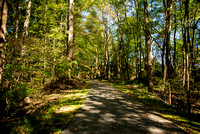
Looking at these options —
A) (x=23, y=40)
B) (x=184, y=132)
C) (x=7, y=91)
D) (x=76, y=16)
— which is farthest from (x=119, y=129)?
(x=76, y=16)

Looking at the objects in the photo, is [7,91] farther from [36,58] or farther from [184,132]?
[184,132]

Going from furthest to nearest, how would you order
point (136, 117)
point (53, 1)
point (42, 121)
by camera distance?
point (53, 1) → point (136, 117) → point (42, 121)

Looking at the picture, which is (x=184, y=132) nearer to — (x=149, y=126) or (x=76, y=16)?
(x=149, y=126)

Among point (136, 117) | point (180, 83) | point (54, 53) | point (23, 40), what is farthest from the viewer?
point (180, 83)

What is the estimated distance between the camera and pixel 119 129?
3.10 metres

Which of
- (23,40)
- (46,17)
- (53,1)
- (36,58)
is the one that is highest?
(53,1)

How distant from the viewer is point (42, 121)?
3309 mm

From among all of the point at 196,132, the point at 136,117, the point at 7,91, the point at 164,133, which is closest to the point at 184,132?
the point at 196,132

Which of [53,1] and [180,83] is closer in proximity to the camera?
[180,83]

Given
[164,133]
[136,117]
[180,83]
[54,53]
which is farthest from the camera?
[180,83]

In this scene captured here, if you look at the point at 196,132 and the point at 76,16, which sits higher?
the point at 76,16

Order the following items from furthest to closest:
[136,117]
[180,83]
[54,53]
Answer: [180,83] → [54,53] → [136,117]

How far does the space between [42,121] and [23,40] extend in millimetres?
5753

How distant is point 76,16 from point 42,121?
14.2 metres
